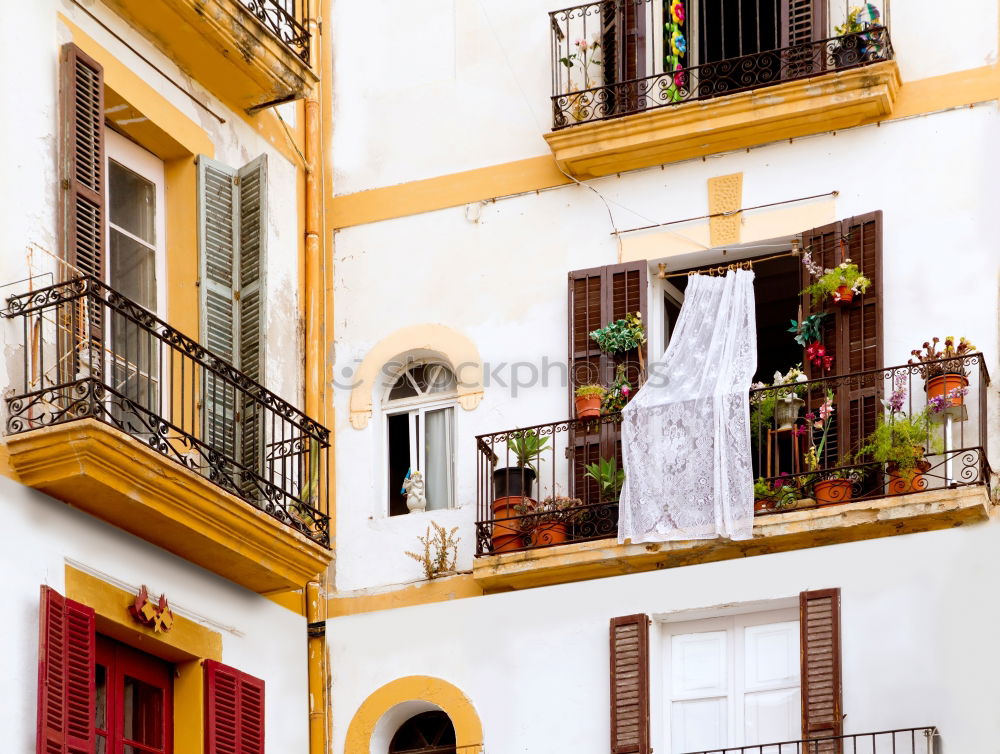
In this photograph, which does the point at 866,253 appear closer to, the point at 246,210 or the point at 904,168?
the point at 904,168

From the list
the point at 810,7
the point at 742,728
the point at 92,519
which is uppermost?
the point at 810,7

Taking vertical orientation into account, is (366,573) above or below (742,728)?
above

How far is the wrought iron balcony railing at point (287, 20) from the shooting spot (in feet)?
62.3

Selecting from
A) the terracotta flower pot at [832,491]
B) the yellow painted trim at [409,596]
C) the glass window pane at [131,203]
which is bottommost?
the yellow painted trim at [409,596]

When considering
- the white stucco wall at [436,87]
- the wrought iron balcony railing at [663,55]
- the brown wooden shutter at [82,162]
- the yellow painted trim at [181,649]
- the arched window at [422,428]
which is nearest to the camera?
the yellow painted trim at [181,649]

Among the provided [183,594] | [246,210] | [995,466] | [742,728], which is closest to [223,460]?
[183,594]

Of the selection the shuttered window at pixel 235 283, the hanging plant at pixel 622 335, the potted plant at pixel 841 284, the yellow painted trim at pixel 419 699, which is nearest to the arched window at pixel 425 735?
the yellow painted trim at pixel 419 699

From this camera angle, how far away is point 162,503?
16719 mm

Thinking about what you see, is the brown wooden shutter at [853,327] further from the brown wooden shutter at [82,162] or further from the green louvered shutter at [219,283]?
the brown wooden shutter at [82,162]

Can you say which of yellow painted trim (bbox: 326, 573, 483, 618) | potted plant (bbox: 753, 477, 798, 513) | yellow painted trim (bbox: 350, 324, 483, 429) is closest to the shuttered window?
yellow painted trim (bbox: 350, 324, 483, 429)

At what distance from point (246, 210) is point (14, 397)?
10.2 feet

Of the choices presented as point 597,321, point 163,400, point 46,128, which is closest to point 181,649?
point 163,400

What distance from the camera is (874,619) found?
17203mm

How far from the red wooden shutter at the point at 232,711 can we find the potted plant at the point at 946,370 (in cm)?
476
